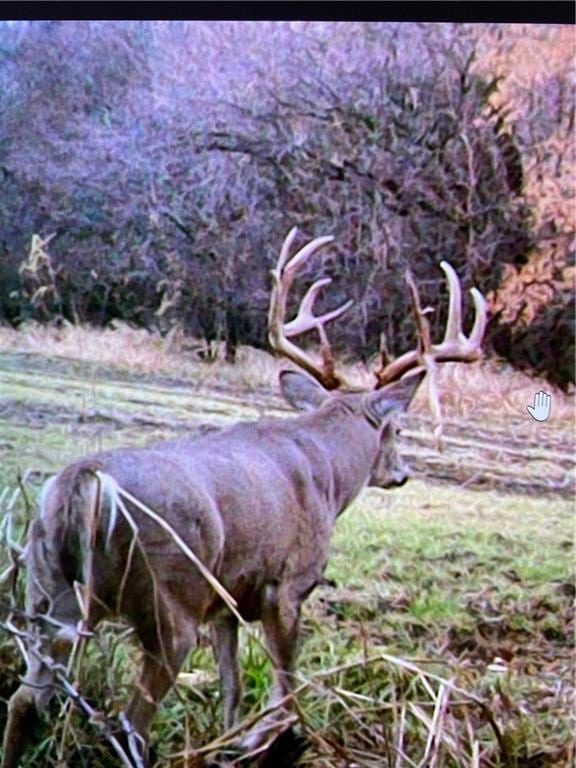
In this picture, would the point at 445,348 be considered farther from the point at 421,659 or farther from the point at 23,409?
the point at 23,409

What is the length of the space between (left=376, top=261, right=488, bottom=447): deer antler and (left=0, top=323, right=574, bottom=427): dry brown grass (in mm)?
16

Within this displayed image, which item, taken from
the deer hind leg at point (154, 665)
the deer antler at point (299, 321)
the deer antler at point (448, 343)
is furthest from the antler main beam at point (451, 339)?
the deer hind leg at point (154, 665)

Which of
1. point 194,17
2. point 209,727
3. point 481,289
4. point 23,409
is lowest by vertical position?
point 209,727

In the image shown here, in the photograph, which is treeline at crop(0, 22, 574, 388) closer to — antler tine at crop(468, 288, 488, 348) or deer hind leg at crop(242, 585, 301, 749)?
antler tine at crop(468, 288, 488, 348)

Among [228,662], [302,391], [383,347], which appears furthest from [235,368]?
[228,662]

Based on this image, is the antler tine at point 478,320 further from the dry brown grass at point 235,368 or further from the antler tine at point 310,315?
the antler tine at point 310,315

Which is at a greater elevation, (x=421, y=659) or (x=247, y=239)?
(x=247, y=239)

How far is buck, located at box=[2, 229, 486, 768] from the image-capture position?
2.06 m

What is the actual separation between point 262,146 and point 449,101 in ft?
1.12

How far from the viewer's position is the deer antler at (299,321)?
2.16 metres

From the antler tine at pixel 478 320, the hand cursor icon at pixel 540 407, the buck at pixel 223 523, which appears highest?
the antler tine at pixel 478 320

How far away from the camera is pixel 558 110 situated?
6.91ft

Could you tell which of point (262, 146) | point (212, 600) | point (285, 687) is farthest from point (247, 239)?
point (285, 687)

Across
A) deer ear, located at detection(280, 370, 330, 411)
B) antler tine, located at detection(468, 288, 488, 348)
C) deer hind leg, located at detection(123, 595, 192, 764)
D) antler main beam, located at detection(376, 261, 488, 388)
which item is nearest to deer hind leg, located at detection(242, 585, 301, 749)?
deer hind leg, located at detection(123, 595, 192, 764)
